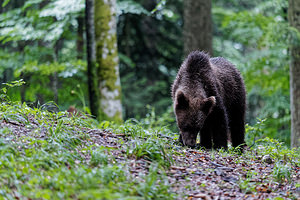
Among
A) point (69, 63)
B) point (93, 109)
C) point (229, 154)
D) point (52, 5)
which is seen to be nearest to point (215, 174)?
point (229, 154)

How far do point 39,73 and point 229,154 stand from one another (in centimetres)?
840

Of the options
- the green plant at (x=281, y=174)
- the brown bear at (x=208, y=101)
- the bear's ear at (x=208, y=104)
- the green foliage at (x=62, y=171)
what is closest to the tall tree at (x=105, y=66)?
the brown bear at (x=208, y=101)

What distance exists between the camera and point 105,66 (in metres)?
10.2

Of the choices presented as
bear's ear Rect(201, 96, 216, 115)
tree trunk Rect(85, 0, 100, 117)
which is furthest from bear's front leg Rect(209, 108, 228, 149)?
tree trunk Rect(85, 0, 100, 117)

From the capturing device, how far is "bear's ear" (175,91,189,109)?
6766 mm

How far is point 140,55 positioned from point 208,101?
10772 millimetres

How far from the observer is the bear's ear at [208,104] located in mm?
6730

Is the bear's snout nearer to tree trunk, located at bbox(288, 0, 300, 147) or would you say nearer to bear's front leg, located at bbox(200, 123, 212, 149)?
bear's front leg, located at bbox(200, 123, 212, 149)

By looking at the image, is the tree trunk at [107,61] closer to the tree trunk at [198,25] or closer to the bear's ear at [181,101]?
the tree trunk at [198,25]

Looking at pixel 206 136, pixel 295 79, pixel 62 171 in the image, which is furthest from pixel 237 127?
pixel 62 171

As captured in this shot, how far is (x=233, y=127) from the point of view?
835 cm

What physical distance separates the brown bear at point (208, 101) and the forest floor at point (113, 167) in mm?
602

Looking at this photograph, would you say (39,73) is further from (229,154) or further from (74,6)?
(229,154)

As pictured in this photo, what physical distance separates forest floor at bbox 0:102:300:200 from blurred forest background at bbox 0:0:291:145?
129 inches
